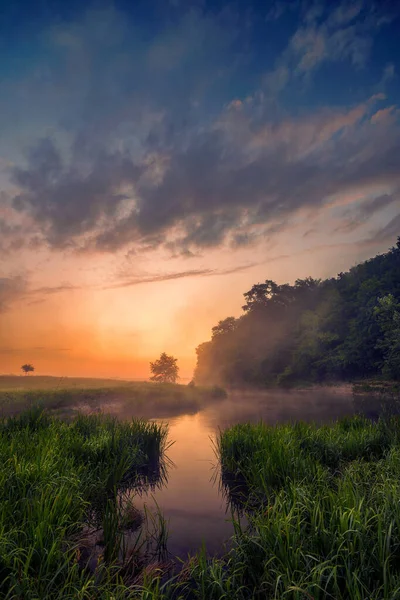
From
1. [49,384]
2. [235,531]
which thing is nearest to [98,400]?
[49,384]

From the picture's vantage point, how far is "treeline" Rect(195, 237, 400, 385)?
5641 centimetres

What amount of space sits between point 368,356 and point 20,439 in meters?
58.0

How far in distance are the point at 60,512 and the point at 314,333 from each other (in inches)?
2720

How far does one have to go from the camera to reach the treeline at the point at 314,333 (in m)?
56.4

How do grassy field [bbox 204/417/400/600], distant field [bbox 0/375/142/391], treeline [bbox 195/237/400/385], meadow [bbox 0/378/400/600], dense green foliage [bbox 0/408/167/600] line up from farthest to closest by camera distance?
treeline [bbox 195/237/400/385] → distant field [bbox 0/375/142/391] → dense green foliage [bbox 0/408/167/600] → meadow [bbox 0/378/400/600] → grassy field [bbox 204/417/400/600]

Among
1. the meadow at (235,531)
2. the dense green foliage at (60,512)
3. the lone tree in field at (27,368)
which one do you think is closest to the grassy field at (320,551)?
the meadow at (235,531)

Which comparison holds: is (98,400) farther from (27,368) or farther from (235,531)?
(27,368)

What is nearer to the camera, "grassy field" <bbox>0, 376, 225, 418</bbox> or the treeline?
"grassy field" <bbox>0, 376, 225, 418</bbox>

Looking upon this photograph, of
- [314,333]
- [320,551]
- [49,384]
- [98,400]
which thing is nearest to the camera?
[320,551]

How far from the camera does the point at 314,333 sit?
69.2 metres

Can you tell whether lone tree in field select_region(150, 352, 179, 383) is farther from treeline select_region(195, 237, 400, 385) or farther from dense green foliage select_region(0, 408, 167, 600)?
dense green foliage select_region(0, 408, 167, 600)

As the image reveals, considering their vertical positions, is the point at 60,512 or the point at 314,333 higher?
the point at 314,333

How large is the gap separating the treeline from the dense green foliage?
31.1 metres

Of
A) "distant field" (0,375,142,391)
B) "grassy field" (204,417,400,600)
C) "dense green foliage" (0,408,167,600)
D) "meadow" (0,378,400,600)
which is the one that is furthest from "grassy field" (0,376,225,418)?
"grassy field" (204,417,400,600)
